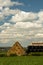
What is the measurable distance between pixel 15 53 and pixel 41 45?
29.6m

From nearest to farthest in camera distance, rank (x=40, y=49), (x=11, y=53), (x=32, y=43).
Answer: (x=11, y=53), (x=40, y=49), (x=32, y=43)

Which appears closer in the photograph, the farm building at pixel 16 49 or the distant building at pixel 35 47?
the farm building at pixel 16 49

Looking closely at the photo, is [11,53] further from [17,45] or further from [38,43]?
[38,43]

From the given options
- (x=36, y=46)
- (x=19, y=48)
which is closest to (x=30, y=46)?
(x=36, y=46)

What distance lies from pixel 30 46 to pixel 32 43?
4.10 meters

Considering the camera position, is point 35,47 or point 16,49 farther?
point 35,47

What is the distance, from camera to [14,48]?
82000mm

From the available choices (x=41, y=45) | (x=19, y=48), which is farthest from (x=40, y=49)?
(x=19, y=48)

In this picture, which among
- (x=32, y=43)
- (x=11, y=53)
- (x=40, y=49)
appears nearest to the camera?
(x=11, y=53)

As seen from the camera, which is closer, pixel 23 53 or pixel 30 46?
pixel 23 53

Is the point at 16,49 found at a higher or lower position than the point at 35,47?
lower

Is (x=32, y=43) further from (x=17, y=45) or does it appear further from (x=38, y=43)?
(x=17, y=45)

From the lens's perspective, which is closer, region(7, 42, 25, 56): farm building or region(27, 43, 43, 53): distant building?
region(7, 42, 25, 56): farm building

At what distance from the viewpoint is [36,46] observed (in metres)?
110
